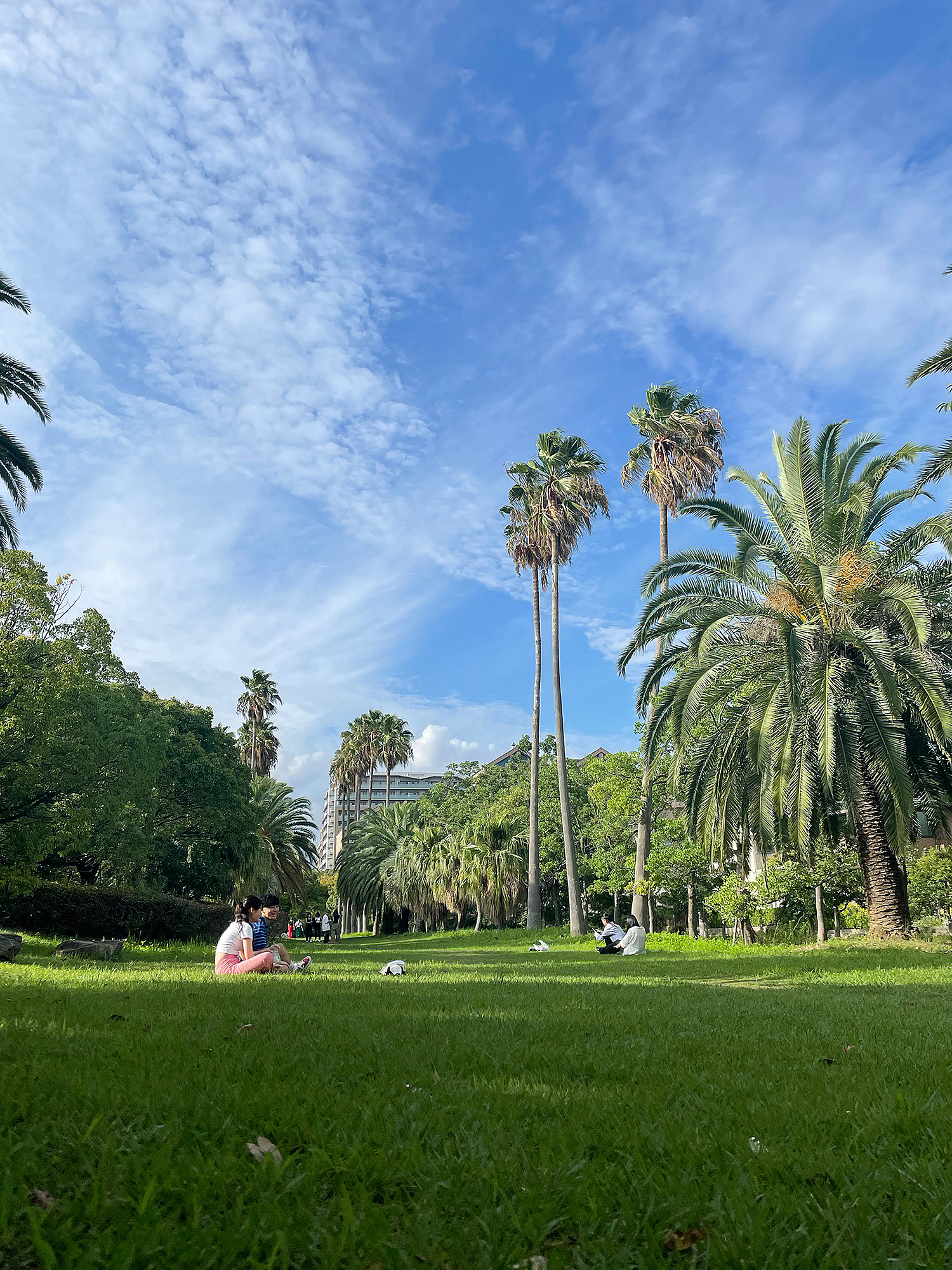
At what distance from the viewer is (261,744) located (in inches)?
2768

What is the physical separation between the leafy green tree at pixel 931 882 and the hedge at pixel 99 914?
29453 mm

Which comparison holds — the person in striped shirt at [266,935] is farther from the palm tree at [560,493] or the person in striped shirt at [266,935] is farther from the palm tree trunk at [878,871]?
the palm tree at [560,493]

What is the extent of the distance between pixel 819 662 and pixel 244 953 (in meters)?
14.4

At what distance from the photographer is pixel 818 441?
2109 cm

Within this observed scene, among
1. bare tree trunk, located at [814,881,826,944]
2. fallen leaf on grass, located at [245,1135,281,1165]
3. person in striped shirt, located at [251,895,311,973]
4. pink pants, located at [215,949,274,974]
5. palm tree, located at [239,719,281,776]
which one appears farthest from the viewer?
palm tree, located at [239,719,281,776]

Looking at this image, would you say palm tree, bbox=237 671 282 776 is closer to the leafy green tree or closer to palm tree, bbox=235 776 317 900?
palm tree, bbox=235 776 317 900

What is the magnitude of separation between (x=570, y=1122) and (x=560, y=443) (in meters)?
42.5

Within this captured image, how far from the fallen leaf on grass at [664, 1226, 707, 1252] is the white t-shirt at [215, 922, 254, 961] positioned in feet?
35.8

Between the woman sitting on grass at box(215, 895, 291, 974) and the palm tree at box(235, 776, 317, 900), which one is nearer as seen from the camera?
the woman sitting on grass at box(215, 895, 291, 974)

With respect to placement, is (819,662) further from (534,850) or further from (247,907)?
(534,850)

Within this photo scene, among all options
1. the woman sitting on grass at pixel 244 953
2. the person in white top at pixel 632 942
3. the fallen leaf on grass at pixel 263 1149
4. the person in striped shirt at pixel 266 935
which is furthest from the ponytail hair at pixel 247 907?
the person in white top at pixel 632 942

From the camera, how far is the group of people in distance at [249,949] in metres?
12.1

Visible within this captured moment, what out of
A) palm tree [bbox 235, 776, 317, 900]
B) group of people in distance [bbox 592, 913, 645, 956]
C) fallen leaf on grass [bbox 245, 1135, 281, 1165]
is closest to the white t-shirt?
fallen leaf on grass [bbox 245, 1135, 281, 1165]

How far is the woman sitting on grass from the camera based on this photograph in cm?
1209
